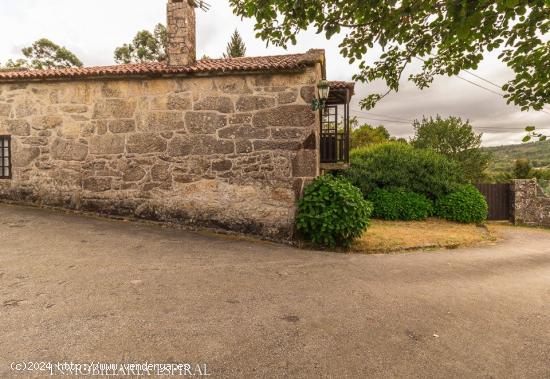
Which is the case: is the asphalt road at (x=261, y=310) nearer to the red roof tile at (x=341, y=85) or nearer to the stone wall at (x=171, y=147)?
the stone wall at (x=171, y=147)

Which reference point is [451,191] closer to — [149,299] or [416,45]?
[416,45]

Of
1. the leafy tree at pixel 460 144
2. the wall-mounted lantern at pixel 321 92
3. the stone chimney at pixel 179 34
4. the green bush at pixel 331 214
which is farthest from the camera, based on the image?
the leafy tree at pixel 460 144

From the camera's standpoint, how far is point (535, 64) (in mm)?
3445

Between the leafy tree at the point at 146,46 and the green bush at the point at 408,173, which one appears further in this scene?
the leafy tree at the point at 146,46

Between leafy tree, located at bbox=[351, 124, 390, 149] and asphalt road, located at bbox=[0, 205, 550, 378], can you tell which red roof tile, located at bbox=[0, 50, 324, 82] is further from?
leafy tree, located at bbox=[351, 124, 390, 149]

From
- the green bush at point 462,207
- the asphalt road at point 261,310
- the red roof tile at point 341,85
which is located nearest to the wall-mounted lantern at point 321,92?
the red roof tile at point 341,85

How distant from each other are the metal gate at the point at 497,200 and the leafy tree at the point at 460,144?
1106 centimetres

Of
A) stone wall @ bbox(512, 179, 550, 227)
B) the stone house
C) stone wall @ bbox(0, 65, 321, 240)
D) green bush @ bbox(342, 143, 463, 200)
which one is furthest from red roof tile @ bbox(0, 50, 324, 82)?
stone wall @ bbox(512, 179, 550, 227)

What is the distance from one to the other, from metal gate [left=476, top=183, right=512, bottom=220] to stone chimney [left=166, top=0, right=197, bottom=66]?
14.2 m

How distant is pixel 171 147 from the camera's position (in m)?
7.56

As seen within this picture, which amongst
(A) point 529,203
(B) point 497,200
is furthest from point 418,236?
(A) point 529,203

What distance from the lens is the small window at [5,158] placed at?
8172mm

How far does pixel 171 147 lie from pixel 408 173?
365 inches

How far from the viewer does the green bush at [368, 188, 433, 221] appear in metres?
11.7
